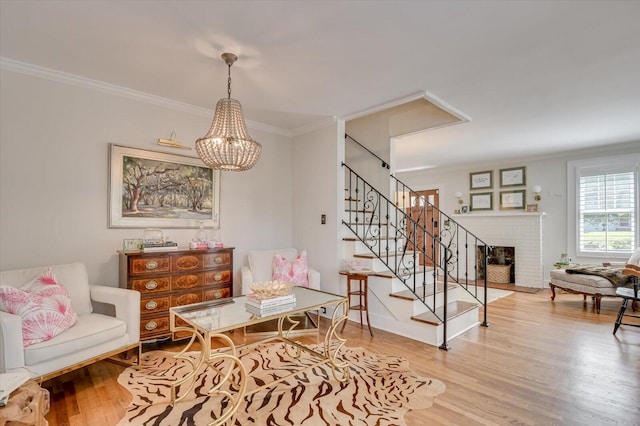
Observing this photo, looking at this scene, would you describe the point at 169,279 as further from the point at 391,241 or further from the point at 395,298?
the point at 391,241

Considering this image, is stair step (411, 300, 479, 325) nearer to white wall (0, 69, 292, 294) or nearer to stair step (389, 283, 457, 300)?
stair step (389, 283, 457, 300)

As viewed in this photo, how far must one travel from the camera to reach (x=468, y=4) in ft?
6.71

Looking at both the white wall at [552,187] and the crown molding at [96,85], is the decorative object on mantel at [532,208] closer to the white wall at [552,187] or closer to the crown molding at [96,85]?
the white wall at [552,187]

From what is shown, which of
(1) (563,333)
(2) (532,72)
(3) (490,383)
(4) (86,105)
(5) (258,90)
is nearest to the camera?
(3) (490,383)

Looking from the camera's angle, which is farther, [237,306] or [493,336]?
[493,336]

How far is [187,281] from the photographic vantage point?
3.36 metres

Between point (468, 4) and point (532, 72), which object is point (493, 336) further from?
point (468, 4)

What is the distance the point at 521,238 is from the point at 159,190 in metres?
6.80

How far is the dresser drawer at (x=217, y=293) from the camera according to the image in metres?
3.50

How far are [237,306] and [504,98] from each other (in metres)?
3.58

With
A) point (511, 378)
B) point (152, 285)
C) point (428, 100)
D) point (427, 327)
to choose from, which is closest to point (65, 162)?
point (152, 285)

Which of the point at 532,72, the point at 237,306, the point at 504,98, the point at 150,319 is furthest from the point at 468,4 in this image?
the point at 150,319

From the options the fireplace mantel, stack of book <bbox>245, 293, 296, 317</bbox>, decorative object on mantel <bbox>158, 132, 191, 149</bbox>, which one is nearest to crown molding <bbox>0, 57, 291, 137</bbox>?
decorative object on mantel <bbox>158, 132, 191, 149</bbox>

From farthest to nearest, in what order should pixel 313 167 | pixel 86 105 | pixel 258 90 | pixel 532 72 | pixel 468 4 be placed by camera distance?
1. pixel 313 167
2. pixel 258 90
3. pixel 86 105
4. pixel 532 72
5. pixel 468 4
